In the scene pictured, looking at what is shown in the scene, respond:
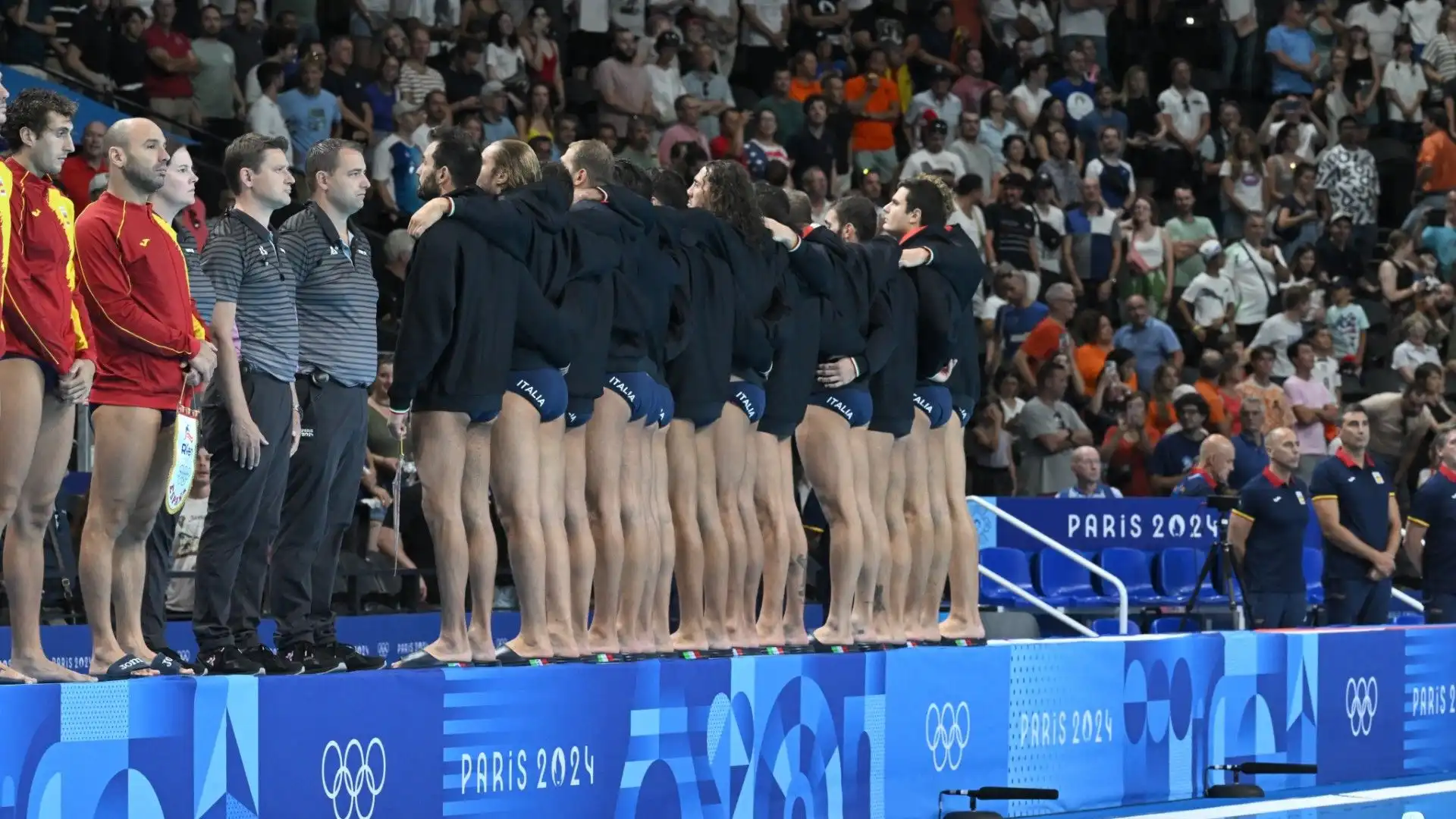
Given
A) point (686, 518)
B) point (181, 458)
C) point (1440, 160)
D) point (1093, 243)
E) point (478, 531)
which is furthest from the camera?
point (1440, 160)

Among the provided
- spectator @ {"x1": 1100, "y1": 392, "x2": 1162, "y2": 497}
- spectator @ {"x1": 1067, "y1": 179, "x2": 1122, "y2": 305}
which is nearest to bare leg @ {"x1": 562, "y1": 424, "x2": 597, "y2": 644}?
spectator @ {"x1": 1100, "y1": 392, "x2": 1162, "y2": 497}

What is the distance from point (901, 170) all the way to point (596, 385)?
10.3m

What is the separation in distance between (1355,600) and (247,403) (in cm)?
896

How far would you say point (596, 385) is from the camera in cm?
→ 841

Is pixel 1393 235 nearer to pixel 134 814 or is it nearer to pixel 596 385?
pixel 596 385

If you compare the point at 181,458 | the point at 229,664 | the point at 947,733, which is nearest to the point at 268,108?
the point at 947,733

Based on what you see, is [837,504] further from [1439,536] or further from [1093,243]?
[1093,243]

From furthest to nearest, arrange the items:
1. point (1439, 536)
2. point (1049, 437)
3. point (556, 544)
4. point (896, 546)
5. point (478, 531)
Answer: point (1049, 437) → point (1439, 536) → point (896, 546) → point (556, 544) → point (478, 531)

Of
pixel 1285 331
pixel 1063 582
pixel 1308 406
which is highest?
pixel 1285 331

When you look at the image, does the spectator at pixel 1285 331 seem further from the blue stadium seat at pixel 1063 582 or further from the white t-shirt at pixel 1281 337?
the blue stadium seat at pixel 1063 582

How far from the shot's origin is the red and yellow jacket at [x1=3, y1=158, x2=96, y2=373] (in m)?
6.44

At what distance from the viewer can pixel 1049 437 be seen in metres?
15.9

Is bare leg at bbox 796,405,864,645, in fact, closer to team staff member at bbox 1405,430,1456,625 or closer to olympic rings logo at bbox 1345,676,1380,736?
olympic rings logo at bbox 1345,676,1380,736

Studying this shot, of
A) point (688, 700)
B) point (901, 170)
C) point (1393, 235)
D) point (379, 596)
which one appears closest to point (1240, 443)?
point (901, 170)
